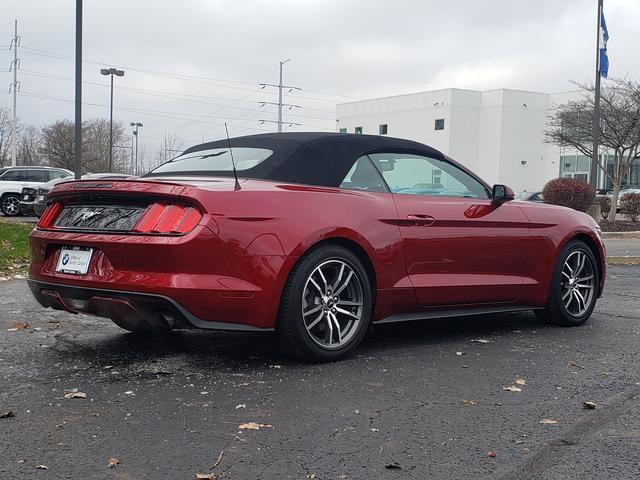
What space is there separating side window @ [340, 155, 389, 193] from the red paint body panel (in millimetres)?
107

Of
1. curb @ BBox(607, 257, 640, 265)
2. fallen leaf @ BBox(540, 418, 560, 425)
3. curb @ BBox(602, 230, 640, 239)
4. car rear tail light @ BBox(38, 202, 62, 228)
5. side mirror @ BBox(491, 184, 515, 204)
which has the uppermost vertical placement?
side mirror @ BBox(491, 184, 515, 204)

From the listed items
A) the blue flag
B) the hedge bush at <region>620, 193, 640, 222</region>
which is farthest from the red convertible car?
the hedge bush at <region>620, 193, 640, 222</region>

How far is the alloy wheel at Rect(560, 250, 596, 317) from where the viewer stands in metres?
6.08

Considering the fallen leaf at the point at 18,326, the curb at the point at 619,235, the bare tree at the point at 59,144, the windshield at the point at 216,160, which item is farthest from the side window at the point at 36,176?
the bare tree at the point at 59,144

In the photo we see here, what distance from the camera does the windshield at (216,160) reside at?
16.1 ft

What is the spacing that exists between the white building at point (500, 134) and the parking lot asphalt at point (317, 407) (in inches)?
2166

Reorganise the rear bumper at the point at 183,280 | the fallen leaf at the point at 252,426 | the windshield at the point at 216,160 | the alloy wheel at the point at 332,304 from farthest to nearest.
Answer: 1. the windshield at the point at 216,160
2. the alloy wheel at the point at 332,304
3. the rear bumper at the point at 183,280
4. the fallen leaf at the point at 252,426

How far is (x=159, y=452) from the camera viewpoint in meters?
3.08

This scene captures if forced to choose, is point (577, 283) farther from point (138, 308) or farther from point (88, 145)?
point (88, 145)

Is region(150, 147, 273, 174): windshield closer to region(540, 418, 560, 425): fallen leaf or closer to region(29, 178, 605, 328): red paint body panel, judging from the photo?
region(29, 178, 605, 328): red paint body panel

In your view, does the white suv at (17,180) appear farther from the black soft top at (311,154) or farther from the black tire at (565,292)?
the black tire at (565,292)

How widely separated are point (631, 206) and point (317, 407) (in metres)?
22.4

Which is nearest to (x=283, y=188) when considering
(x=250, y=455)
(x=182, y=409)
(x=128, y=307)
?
(x=128, y=307)

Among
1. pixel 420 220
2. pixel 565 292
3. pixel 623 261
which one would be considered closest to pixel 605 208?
pixel 623 261
